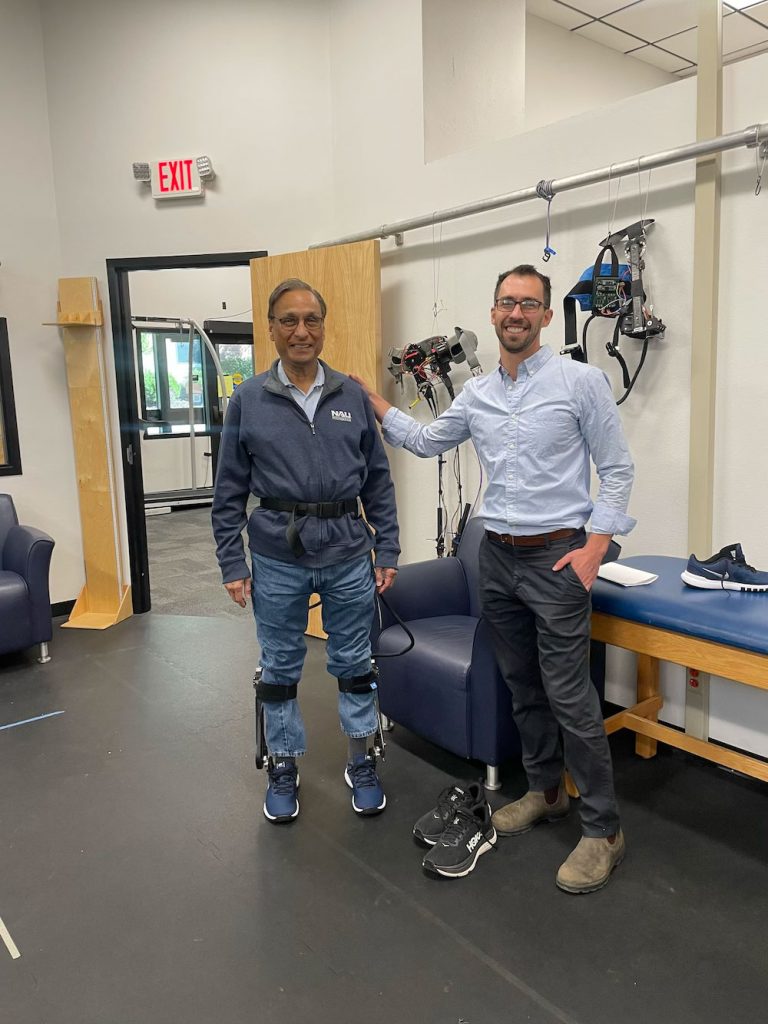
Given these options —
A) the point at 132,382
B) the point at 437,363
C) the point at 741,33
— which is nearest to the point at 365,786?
the point at 437,363

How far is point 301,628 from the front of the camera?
7.59 ft

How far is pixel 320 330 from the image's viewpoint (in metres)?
2.17

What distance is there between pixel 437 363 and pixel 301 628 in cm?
156

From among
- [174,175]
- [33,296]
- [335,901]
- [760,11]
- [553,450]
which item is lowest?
[335,901]

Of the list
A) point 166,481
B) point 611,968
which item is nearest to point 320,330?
point 611,968

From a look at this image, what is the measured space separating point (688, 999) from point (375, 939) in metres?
0.71

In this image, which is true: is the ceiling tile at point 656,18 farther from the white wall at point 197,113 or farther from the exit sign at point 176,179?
the exit sign at point 176,179

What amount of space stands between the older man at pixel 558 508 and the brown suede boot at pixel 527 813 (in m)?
A: 0.22

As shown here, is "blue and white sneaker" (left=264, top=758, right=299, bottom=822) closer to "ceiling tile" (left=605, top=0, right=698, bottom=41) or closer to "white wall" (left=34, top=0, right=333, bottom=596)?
"white wall" (left=34, top=0, right=333, bottom=596)

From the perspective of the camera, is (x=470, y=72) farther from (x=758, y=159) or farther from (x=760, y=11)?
(x=760, y=11)

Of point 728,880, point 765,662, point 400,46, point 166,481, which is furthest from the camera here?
point 166,481

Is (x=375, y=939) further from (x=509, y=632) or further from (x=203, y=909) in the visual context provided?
(x=509, y=632)

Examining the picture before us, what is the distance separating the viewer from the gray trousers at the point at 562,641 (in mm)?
1982

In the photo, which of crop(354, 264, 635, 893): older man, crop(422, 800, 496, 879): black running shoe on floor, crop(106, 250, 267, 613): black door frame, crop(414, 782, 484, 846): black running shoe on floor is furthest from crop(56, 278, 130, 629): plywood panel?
crop(354, 264, 635, 893): older man
